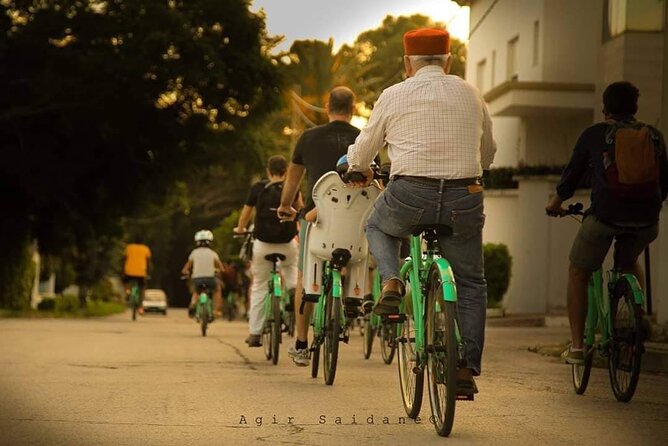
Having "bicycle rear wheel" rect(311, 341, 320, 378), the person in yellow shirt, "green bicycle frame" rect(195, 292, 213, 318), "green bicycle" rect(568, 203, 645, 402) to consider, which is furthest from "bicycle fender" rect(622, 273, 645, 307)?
the person in yellow shirt

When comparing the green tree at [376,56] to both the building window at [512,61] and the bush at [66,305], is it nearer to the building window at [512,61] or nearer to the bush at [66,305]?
the bush at [66,305]

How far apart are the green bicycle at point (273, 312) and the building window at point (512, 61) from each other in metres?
16.2

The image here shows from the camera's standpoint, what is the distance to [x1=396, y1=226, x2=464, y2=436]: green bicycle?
6.89m

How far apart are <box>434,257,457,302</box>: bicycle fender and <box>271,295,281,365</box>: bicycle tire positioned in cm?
537

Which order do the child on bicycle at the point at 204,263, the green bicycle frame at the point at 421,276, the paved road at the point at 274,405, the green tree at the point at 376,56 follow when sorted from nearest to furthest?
1. the green bicycle frame at the point at 421,276
2. the paved road at the point at 274,405
3. the child on bicycle at the point at 204,263
4. the green tree at the point at 376,56

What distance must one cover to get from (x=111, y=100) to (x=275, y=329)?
21.4m

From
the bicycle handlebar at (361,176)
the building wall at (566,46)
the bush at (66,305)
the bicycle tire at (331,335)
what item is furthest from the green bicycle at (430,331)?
the bush at (66,305)

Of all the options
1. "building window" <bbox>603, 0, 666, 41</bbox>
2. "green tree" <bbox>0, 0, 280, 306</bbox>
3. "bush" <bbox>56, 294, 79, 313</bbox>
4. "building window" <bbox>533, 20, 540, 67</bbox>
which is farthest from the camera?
"bush" <bbox>56, 294, 79, 313</bbox>

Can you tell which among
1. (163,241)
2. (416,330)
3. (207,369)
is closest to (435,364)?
(416,330)

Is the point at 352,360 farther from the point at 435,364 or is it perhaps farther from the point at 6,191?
the point at 6,191

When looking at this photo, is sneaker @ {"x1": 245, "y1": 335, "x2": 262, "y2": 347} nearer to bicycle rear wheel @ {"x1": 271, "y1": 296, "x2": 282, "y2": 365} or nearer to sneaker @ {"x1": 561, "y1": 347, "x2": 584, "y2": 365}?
bicycle rear wheel @ {"x1": 271, "y1": 296, "x2": 282, "y2": 365}

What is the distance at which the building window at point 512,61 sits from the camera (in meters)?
29.0

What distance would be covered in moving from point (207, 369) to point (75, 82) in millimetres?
21572

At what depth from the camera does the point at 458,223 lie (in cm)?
738
